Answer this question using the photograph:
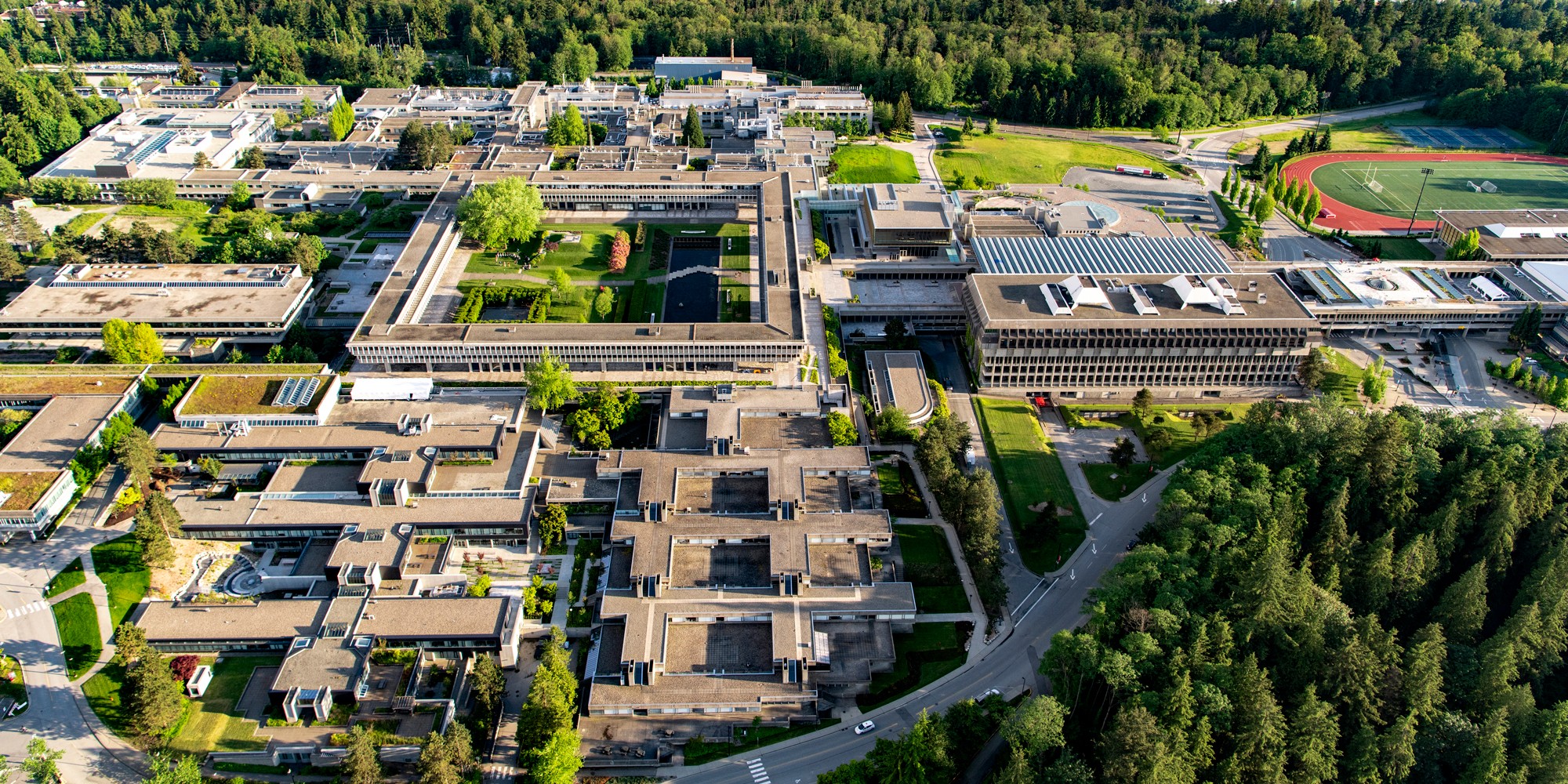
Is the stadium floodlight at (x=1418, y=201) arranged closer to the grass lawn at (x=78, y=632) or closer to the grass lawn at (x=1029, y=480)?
the grass lawn at (x=1029, y=480)

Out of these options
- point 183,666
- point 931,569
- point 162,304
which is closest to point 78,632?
point 183,666

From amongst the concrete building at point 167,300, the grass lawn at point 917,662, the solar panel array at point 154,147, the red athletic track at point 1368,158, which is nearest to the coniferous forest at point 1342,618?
the grass lawn at point 917,662

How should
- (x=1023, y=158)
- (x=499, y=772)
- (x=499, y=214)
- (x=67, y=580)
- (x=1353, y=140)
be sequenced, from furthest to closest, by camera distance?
(x=1353, y=140) → (x=1023, y=158) → (x=499, y=214) → (x=67, y=580) → (x=499, y=772)

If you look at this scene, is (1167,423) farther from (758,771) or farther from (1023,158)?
(1023,158)

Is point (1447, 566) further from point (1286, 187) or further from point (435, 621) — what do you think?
point (1286, 187)

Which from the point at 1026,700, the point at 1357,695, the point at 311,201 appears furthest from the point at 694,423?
the point at 311,201

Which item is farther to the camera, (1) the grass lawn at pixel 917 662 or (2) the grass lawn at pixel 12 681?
(1) the grass lawn at pixel 917 662

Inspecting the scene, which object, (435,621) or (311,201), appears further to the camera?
(311,201)
